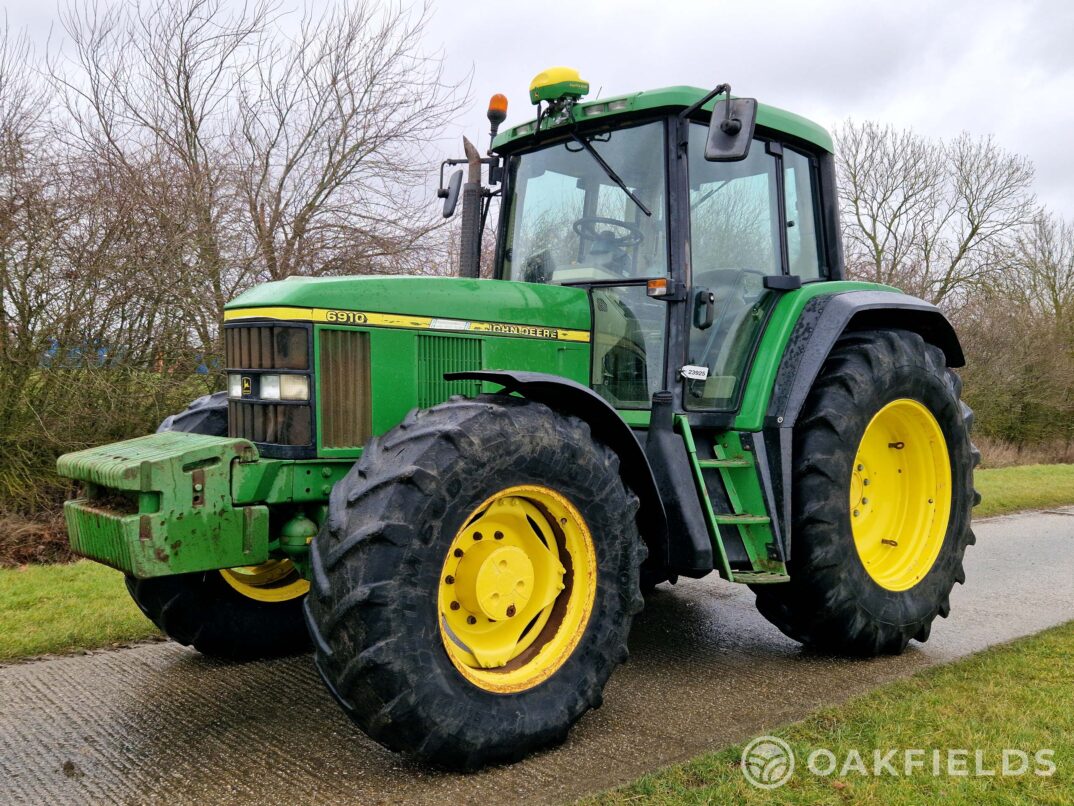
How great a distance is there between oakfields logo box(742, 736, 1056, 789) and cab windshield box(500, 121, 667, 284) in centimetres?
213

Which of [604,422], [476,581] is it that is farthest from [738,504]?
[476,581]

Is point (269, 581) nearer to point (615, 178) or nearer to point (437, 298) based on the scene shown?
point (437, 298)

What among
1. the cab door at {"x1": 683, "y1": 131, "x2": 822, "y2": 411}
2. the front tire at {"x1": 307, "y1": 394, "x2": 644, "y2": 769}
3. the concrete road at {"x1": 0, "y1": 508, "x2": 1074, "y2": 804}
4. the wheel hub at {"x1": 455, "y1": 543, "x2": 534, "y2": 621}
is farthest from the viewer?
the cab door at {"x1": 683, "y1": 131, "x2": 822, "y2": 411}

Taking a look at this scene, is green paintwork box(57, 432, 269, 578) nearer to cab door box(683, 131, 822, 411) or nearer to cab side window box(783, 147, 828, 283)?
cab door box(683, 131, 822, 411)

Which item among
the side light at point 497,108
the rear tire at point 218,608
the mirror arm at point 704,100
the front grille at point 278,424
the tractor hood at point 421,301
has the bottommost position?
the rear tire at point 218,608

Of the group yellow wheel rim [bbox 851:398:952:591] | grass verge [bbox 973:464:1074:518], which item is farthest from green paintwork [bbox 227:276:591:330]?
grass verge [bbox 973:464:1074:518]

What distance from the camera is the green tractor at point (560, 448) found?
321 cm

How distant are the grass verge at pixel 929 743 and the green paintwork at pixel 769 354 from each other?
1.31m

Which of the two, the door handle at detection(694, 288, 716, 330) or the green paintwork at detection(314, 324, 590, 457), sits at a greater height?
the door handle at detection(694, 288, 716, 330)

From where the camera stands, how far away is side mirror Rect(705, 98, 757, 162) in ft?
12.7

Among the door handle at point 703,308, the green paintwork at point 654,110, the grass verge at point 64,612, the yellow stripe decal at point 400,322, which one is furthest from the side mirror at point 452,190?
the grass verge at point 64,612

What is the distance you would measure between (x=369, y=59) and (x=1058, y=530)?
30.4ft

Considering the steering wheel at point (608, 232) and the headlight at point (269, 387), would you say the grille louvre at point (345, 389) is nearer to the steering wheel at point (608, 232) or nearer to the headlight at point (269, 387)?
the headlight at point (269, 387)

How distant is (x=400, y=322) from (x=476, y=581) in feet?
3.69
